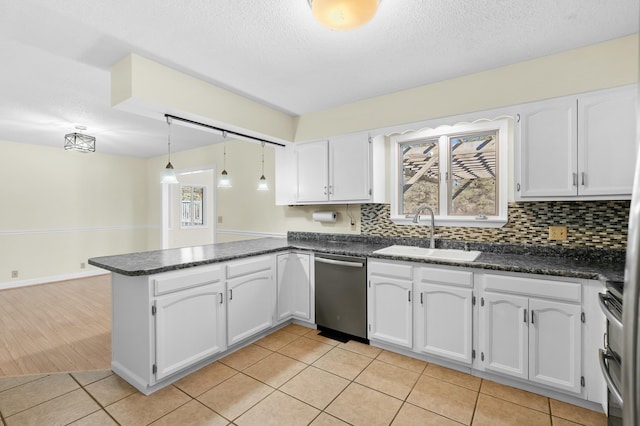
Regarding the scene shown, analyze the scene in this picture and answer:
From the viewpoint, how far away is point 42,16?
1.77 meters

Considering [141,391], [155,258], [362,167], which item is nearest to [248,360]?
[141,391]

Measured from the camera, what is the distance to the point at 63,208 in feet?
17.4

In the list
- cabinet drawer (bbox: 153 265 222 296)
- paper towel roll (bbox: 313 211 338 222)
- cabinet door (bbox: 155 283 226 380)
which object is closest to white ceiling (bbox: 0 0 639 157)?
paper towel roll (bbox: 313 211 338 222)

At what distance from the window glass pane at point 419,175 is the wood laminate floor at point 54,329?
10.2 ft

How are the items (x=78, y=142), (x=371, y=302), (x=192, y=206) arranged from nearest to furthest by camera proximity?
1. (x=371, y=302)
2. (x=78, y=142)
3. (x=192, y=206)

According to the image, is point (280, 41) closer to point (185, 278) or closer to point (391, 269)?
point (185, 278)

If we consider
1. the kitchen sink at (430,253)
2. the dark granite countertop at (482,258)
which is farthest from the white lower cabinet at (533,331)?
the kitchen sink at (430,253)

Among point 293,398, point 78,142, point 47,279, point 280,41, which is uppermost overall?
point 280,41

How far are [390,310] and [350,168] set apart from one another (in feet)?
4.89

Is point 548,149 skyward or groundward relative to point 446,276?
skyward

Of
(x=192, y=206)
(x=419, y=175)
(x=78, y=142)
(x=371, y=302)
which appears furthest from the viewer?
(x=192, y=206)

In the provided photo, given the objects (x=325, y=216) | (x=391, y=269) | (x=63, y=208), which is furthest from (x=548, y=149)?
(x=63, y=208)

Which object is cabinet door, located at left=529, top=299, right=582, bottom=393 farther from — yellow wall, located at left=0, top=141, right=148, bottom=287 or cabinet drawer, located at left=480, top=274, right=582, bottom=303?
yellow wall, located at left=0, top=141, right=148, bottom=287

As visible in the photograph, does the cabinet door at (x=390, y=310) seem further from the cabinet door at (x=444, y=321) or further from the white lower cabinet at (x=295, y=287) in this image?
the white lower cabinet at (x=295, y=287)
